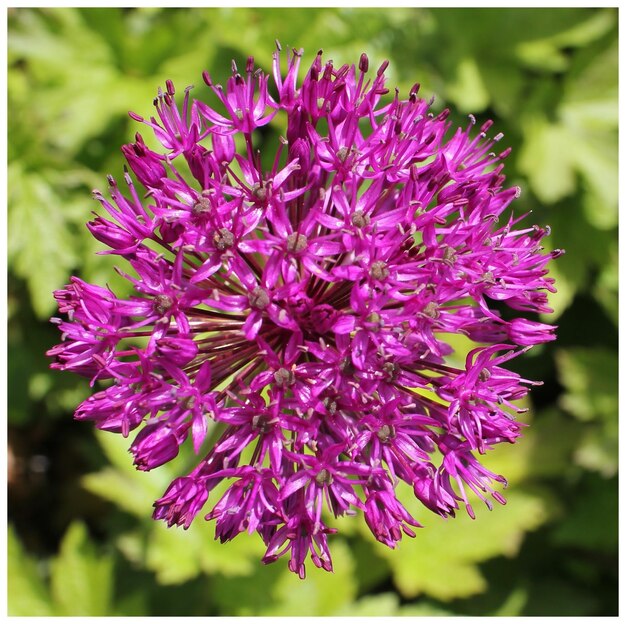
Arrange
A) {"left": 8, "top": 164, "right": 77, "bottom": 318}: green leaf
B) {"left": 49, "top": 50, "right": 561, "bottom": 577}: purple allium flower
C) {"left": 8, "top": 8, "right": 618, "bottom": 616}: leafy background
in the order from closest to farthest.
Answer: {"left": 49, "top": 50, "right": 561, "bottom": 577}: purple allium flower → {"left": 8, "top": 164, "right": 77, "bottom": 318}: green leaf → {"left": 8, "top": 8, "right": 618, "bottom": 616}: leafy background

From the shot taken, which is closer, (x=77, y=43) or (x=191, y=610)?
(x=77, y=43)

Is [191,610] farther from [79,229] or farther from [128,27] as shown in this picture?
[128,27]

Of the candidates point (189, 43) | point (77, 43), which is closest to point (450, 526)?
point (189, 43)

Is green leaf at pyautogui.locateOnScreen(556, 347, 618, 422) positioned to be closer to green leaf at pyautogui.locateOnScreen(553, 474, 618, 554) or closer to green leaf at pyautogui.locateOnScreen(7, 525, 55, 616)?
green leaf at pyautogui.locateOnScreen(553, 474, 618, 554)

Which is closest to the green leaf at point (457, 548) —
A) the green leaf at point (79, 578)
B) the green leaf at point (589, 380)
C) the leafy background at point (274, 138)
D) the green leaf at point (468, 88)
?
the leafy background at point (274, 138)

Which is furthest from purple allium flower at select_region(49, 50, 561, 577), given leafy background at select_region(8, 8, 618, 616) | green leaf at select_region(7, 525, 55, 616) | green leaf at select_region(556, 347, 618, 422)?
green leaf at select_region(7, 525, 55, 616)

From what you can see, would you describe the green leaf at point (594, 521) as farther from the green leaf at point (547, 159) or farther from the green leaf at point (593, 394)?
the green leaf at point (547, 159)

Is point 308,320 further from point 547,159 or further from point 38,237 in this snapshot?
point 547,159

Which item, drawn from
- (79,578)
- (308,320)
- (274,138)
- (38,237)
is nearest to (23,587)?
(79,578)
